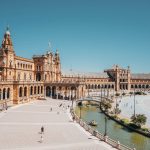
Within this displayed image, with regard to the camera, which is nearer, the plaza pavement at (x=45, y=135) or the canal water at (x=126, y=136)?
the plaza pavement at (x=45, y=135)

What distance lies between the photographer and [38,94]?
352ft

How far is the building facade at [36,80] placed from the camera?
290 feet

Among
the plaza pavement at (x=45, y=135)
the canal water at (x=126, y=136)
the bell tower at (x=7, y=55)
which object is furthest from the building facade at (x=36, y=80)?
the canal water at (x=126, y=136)

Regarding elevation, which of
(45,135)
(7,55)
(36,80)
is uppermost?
(7,55)

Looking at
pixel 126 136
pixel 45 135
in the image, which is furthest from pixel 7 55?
pixel 45 135

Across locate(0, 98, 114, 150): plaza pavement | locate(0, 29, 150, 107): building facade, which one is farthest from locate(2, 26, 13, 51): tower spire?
locate(0, 98, 114, 150): plaza pavement

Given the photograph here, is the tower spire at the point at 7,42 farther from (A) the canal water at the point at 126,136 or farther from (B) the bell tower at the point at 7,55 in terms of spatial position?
(A) the canal water at the point at 126,136

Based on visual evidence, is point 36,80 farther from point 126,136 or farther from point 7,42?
point 126,136

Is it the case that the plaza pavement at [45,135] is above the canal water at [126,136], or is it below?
above

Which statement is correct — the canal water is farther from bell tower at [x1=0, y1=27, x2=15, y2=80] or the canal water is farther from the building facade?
bell tower at [x1=0, y1=27, x2=15, y2=80]

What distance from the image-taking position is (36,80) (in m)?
120

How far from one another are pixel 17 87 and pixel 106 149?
56124 millimetres

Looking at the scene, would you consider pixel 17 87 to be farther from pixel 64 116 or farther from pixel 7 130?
pixel 7 130

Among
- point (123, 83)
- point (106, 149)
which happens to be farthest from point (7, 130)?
point (123, 83)
